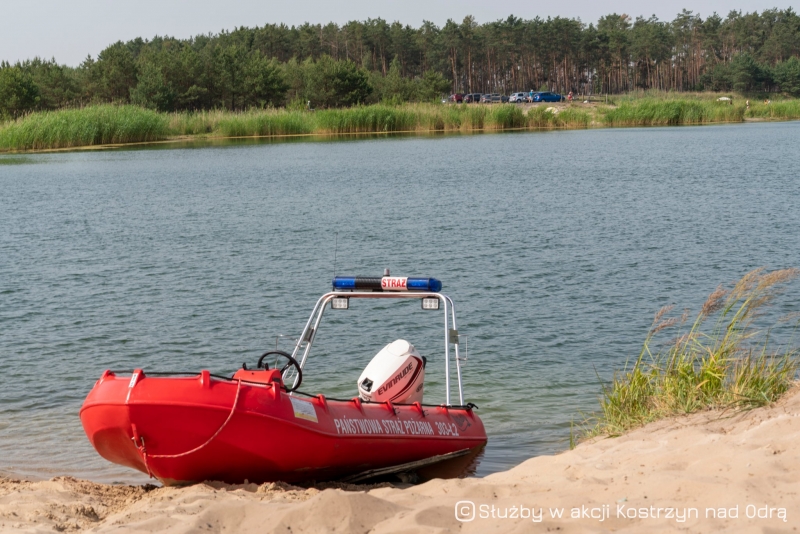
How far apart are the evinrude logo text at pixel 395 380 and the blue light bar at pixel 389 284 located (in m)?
0.71

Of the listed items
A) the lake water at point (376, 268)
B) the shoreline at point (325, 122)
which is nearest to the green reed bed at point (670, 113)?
the shoreline at point (325, 122)

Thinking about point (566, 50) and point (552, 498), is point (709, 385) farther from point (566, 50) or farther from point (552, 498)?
point (566, 50)

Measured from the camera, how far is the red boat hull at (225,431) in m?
5.14

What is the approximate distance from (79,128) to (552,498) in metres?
45.0

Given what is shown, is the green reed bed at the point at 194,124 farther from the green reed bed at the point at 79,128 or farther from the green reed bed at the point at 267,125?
the green reed bed at the point at 79,128

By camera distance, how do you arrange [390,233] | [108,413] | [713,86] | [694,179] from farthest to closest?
[713,86] → [694,179] → [390,233] → [108,413]

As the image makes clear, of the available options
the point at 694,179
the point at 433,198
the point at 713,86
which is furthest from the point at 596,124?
the point at 713,86

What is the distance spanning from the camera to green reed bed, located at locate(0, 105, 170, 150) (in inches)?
1743

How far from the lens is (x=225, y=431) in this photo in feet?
17.1

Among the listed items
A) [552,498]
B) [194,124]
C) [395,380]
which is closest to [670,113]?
[194,124]

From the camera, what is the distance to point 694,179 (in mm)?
24531

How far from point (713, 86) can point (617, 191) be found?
98.4 m

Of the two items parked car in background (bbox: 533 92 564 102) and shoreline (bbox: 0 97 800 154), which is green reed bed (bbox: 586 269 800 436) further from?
parked car in background (bbox: 533 92 564 102)

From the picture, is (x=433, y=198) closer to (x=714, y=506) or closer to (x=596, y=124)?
(x=714, y=506)
